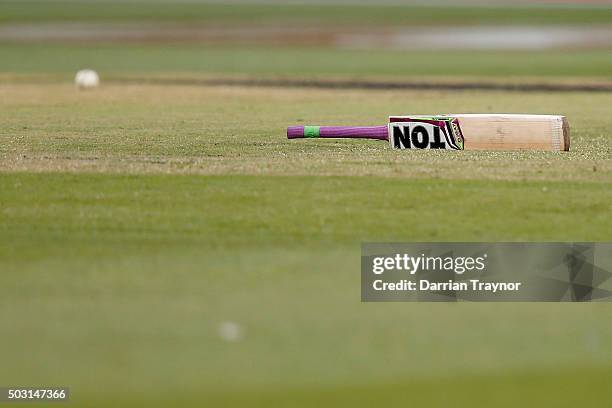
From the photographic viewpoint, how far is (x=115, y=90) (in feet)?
114

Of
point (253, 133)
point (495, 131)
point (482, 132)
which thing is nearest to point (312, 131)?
point (253, 133)

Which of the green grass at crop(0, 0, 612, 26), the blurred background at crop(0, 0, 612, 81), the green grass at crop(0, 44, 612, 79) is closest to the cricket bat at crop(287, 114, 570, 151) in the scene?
the blurred background at crop(0, 0, 612, 81)

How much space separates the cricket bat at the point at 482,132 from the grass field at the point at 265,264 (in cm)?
30

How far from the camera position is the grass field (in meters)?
8.79

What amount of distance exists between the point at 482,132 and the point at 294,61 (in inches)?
1369

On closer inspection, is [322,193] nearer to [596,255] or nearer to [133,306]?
[596,255]

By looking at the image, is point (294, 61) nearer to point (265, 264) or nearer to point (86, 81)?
point (86, 81)

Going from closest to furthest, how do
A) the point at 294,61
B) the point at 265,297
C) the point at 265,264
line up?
1. the point at 265,297
2. the point at 265,264
3. the point at 294,61

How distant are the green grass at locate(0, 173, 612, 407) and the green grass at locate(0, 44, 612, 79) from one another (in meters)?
30.1

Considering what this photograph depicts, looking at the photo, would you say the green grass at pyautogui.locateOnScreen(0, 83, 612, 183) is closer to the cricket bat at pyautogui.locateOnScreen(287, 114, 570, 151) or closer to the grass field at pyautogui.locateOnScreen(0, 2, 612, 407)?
the grass field at pyautogui.locateOnScreen(0, 2, 612, 407)

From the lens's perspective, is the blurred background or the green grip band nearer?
the green grip band

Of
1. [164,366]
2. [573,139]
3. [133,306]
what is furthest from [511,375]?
[573,139]

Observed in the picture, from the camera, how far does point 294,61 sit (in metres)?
52.5

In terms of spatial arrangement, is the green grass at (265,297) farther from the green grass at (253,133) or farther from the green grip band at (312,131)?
the green grip band at (312,131)
